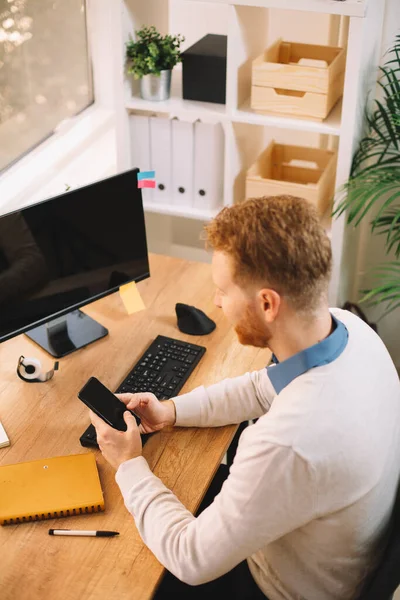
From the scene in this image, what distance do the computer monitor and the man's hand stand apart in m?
0.45

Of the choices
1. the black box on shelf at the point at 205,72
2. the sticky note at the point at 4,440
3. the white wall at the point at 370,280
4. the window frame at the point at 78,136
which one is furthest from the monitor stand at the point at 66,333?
the white wall at the point at 370,280

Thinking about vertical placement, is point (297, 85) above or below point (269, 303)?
above

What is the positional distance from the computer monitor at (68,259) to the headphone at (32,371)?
0.26 feet

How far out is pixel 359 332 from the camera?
4.99ft

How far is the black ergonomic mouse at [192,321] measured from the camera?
216 centimetres

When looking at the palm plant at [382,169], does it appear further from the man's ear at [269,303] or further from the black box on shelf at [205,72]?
the man's ear at [269,303]

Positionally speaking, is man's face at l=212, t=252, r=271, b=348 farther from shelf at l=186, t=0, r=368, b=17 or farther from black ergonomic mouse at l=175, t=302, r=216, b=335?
shelf at l=186, t=0, r=368, b=17

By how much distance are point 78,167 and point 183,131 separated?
22.7 inches

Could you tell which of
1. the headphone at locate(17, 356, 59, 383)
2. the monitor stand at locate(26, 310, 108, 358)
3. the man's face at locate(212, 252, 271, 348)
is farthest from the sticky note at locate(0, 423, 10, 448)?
the man's face at locate(212, 252, 271, 348)

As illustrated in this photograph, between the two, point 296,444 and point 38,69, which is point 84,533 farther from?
point 38,69

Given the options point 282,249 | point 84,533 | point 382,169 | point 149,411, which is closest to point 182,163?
point 382,169

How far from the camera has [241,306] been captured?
4.68 ft

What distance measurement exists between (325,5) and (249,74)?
1.54ft

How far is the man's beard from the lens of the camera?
1.43 meters
